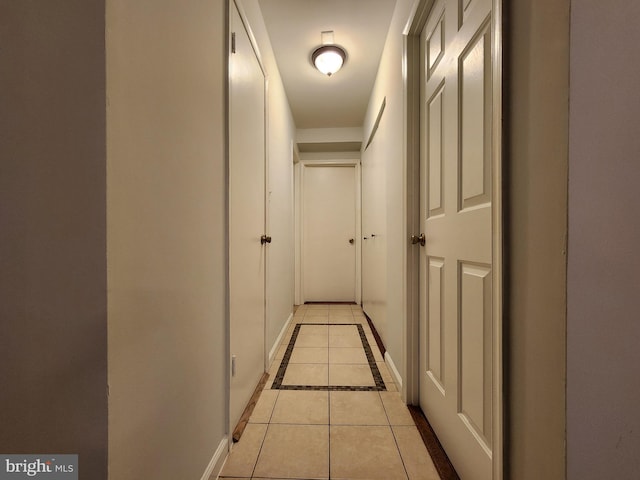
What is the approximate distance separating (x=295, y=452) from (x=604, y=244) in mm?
1319

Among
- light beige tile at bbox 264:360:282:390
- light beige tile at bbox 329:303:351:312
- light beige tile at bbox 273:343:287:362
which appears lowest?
light beige tile at bbox 329:303:351:312

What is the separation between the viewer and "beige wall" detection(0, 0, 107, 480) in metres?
0.59

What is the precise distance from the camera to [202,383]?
105cm

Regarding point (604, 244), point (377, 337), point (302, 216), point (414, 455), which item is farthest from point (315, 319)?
point (604, 244)

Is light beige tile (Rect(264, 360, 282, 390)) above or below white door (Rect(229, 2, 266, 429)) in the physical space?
below

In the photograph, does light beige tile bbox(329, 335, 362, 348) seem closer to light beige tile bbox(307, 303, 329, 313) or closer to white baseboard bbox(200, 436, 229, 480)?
light beige tile bbox(307, 303, 329, 313)

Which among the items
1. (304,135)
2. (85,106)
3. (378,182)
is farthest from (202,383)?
(304,135)

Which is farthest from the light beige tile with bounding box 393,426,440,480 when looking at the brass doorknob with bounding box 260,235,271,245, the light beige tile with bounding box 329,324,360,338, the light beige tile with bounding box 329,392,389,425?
the light beige tile with bounding box 329,324,360,338

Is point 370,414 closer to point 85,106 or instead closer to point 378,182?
point 85,106

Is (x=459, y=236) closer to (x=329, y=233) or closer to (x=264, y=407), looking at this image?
(x=264, y=407)

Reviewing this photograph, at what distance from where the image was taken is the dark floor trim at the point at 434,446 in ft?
3.71

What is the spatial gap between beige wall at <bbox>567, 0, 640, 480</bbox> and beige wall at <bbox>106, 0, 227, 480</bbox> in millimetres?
938

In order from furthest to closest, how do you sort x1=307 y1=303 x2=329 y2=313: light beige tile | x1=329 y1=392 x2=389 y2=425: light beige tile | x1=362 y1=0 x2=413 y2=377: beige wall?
1. x1=307 y1=303 x2=329 y2=313: light beige tile
2. x1=362 y1=0 x2=413 y2=377: beige wall
3. x1=329 y1=392 x2=389 y2=425: light beige tile

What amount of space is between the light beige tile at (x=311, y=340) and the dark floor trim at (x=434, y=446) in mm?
1109
